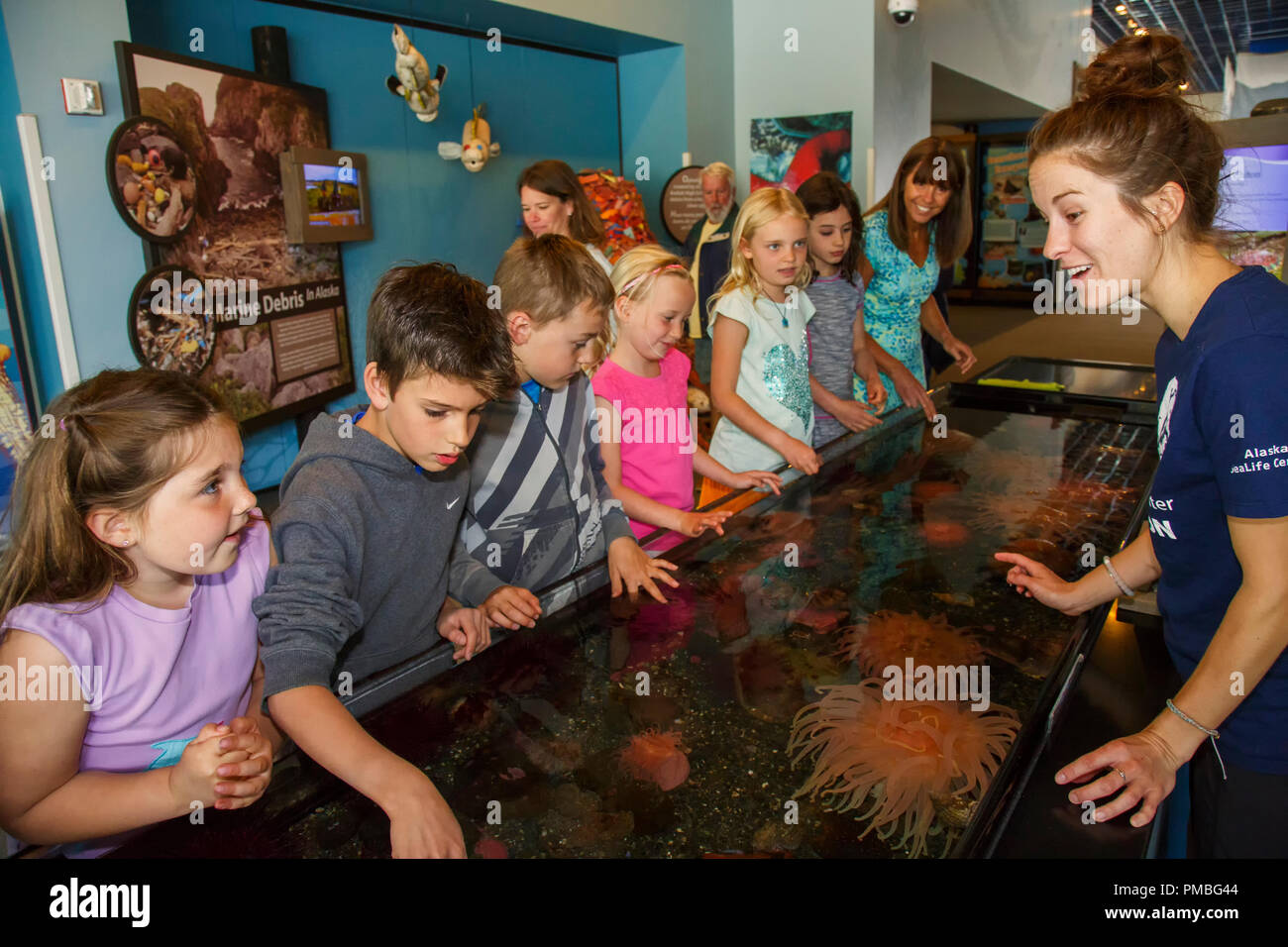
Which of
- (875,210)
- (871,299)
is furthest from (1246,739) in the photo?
(875,210)

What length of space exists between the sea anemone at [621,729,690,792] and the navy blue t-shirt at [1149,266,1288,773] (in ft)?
2.50

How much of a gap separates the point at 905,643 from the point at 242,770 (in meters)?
0.99

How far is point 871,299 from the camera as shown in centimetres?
335

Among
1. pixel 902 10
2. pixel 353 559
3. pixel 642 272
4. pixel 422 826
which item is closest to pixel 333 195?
pixel 642 272

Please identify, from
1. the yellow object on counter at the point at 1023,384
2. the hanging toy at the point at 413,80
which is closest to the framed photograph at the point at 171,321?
the hanging toy at the point at 413,80

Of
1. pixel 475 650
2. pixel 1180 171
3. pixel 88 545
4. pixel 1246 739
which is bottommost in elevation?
pixel 1246 739

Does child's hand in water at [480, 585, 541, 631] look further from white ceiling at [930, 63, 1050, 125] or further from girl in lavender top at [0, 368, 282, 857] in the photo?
white ceiling at [930, 63, 1050, 125]

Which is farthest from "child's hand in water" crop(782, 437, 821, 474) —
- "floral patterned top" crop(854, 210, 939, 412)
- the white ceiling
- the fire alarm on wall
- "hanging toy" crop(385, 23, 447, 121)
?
the white ceiling

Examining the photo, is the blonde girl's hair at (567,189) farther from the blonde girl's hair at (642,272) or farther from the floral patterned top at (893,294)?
the blonde girl's hair at (642,272)

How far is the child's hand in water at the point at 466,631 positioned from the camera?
1.33 meters

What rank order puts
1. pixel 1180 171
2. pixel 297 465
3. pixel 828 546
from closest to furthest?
pixel 1180 171, pixel 297 465, pixel 828 546

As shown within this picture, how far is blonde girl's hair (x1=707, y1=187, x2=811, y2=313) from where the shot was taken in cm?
249
